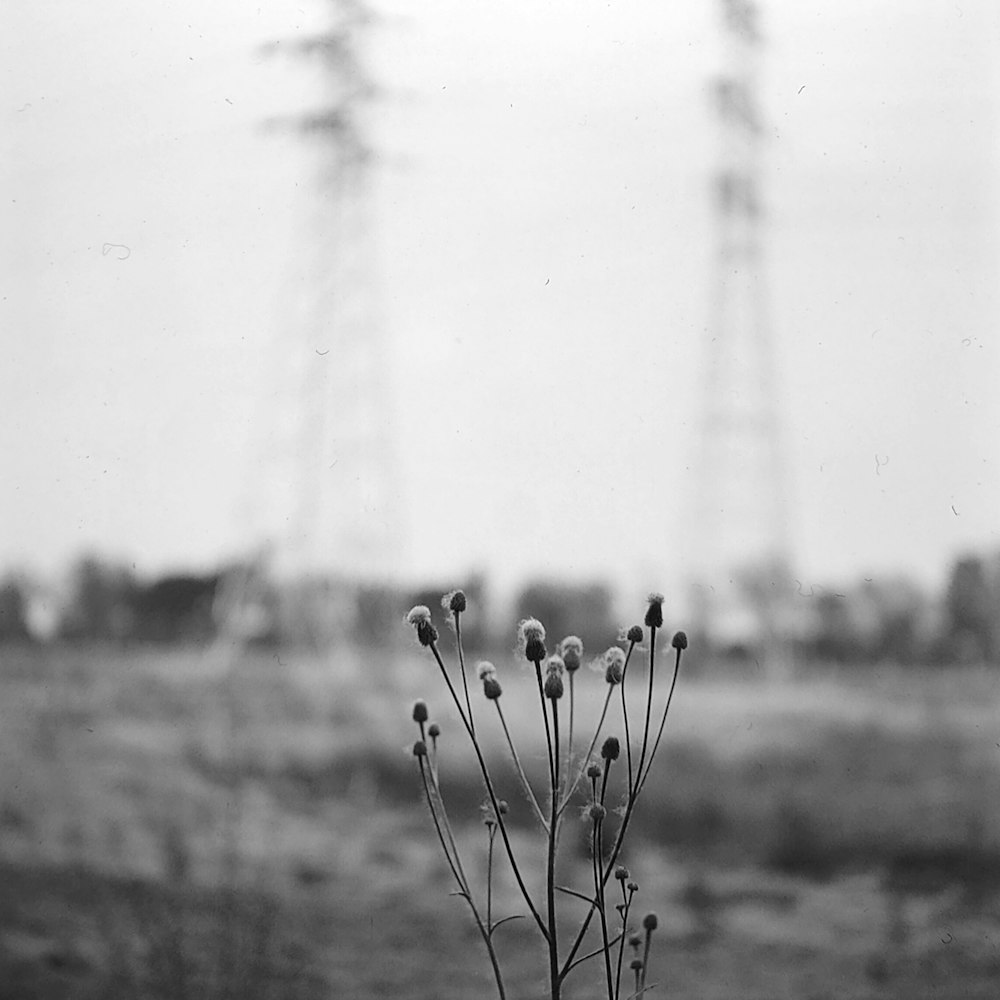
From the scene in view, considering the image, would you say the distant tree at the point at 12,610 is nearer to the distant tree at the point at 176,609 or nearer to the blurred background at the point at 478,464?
the blurred background at the point at 478,464

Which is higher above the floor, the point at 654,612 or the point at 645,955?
the point at 654,612

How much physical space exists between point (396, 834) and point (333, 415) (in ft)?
1.60

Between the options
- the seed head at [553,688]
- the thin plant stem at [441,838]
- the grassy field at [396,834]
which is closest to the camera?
the seed head at [553,688]

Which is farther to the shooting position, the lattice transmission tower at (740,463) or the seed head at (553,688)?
the lattice transmission tower at (740,463)

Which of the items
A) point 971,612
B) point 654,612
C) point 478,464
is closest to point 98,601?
point 478,464

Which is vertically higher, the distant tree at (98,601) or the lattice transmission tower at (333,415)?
the lattice transmission tower at (333,415)

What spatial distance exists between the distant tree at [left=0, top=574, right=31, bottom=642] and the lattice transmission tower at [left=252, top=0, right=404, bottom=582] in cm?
31

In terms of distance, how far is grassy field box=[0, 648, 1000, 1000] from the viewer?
51.1 inches

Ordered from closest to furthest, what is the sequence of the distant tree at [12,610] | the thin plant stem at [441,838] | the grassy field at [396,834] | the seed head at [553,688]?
the seed head at [553,688]
the thin plant stem at [441,838]
the grassy field at [396,834]
the distant tree at [12,610]

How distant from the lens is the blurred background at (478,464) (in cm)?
132

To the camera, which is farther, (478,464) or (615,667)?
(478,464)

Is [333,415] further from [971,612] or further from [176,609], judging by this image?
[971,612]

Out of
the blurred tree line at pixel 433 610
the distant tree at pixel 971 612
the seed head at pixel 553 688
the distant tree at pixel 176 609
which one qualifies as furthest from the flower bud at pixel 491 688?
the distant tree at pixel 971 612

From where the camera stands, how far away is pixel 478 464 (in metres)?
1.37
